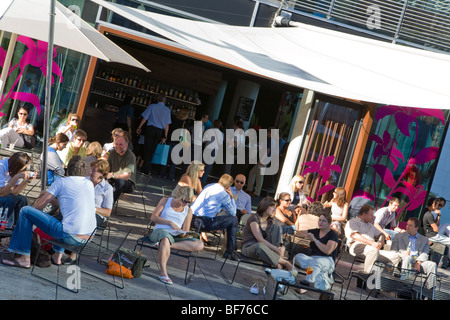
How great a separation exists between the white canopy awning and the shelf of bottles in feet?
28.0

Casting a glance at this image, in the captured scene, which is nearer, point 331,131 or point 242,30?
point 242,30

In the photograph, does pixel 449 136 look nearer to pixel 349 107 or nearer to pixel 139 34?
pixel 349 107

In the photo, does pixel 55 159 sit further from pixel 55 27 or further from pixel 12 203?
pixel 12 203

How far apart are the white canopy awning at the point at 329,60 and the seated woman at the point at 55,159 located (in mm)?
1970

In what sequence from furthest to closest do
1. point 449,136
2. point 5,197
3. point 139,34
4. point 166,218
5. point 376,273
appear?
point 449,136
point 139,34
point 376,273
point 166,218
point 5,197

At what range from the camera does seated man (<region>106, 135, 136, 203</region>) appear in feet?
30.2

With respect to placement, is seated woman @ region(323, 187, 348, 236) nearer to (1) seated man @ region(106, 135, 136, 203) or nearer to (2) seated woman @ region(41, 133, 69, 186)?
(1) seated man @ region(106, 135, 136, 203)

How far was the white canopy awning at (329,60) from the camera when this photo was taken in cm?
720

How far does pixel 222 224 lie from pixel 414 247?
300 cm

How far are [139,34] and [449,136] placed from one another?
29.0 feet

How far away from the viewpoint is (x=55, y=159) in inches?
341

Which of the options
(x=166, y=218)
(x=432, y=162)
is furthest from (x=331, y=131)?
(x=166, y=218)

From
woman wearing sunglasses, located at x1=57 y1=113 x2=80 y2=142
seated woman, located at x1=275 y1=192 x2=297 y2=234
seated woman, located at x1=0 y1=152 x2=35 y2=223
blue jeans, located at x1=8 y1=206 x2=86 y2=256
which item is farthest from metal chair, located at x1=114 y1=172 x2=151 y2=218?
blue jeans, located at x1=8 y1=206 x2=86 y2=256

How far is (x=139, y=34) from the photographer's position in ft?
39.1
